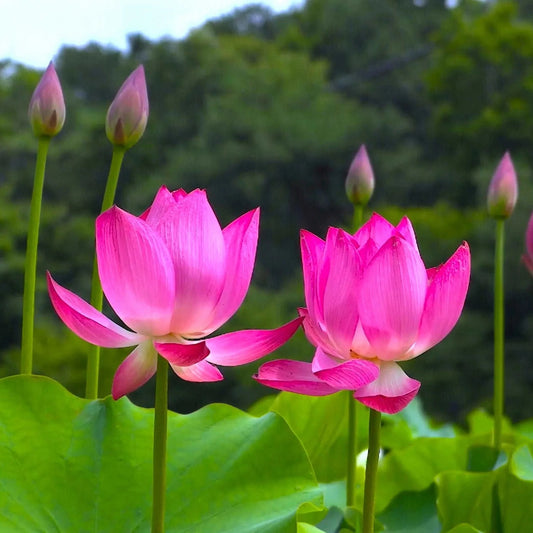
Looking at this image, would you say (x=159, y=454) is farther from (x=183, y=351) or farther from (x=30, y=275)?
(x=30, y=275)

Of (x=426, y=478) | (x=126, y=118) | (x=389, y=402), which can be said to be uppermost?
(x=126, y=118)

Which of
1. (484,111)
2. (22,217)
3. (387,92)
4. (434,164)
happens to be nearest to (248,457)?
(22,217)

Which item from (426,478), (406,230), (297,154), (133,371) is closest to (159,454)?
(133,371)

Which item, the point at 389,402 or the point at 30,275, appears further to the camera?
the point at 30,275

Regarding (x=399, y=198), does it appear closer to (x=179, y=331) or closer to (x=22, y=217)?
(x=22, y=217)

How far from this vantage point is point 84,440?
1.25ft

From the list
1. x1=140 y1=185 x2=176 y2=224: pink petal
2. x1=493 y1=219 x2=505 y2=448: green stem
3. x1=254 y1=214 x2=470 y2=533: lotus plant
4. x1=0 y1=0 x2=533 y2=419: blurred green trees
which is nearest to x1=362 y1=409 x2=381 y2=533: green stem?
x1=254 y1=214 x2=470 y2=533: lotus plant

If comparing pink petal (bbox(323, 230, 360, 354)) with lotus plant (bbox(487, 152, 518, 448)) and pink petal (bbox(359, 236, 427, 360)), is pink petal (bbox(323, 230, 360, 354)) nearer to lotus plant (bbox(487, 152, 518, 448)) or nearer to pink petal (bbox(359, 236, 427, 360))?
pink petal (bbox(359, 236, 427, 360))

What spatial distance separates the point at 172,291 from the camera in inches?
12.3

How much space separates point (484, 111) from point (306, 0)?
4.63m

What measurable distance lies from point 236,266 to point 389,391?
7 centimetres

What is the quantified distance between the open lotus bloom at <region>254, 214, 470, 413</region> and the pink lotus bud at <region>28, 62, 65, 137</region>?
0.19m

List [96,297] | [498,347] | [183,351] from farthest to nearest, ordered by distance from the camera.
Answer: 1. [498,347]
2. [96,297]
3. [183,351]

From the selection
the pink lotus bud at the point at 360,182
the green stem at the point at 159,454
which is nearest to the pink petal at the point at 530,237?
the pink lotus bud at the point at 360,182
